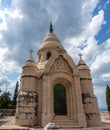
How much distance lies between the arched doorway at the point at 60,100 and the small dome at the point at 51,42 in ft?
20.9

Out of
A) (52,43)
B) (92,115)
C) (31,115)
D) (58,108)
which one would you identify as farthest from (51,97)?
(52,43)

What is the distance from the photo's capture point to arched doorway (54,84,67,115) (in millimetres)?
15781

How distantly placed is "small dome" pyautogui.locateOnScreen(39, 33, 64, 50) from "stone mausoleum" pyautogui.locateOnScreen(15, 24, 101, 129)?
3.24 m

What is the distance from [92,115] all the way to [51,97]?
5024 mm

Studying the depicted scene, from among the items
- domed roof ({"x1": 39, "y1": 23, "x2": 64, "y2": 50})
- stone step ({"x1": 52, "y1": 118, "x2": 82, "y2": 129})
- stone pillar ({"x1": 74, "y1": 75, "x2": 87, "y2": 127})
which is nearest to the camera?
stone step ({"x1": 52, "y1": 118, "x2": 82, "y2": 129})

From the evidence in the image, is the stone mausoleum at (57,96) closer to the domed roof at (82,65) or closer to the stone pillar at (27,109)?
the stone pillar at (27,109)

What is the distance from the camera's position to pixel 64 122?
14.6 m

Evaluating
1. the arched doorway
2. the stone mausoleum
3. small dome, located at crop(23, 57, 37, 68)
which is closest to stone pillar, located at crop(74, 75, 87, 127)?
the stone mausoleum

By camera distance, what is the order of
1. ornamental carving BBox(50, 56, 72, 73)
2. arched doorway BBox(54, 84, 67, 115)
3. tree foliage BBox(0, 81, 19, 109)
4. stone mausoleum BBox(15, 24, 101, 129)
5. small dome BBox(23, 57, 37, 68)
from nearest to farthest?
stone mausoleum BBox(15, 24, 101, 129), arched doorway BBox(54, 84, 67, 115), ornamental carving BBox(50, 56, 72, 73), small dome BBox(23, 57, 37, 68), tree foliage BBox(0, 81, 19, 109)

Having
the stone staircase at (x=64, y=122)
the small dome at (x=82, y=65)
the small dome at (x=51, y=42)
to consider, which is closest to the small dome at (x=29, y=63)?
the small dome at (x=51, y=42)

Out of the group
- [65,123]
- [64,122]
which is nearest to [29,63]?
[64,122]

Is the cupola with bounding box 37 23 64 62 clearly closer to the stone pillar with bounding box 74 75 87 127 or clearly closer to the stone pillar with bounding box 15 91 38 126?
the stone pillar with bounding box 74 75 87 127

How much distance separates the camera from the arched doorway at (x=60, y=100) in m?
15.8

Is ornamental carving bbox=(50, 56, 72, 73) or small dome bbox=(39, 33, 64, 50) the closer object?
ornamental carving bbox=(50, 56, 72, 73)
